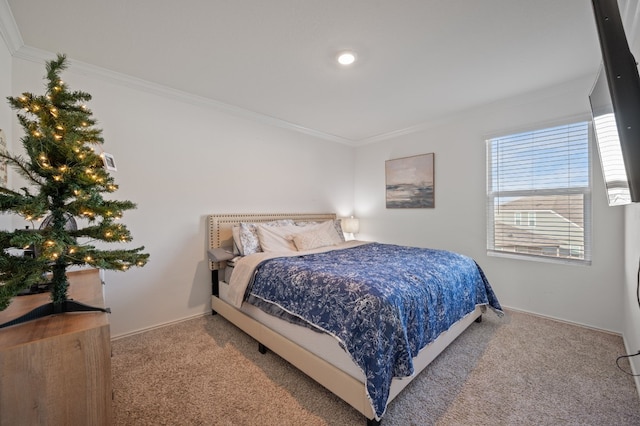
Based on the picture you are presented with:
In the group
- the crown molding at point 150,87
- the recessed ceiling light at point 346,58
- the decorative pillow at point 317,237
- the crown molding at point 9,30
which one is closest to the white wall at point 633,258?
the recessed ceiling light at point 346,58

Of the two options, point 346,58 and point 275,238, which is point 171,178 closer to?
point 275,238

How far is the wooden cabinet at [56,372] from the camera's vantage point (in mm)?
801

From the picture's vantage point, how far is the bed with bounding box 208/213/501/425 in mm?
1449

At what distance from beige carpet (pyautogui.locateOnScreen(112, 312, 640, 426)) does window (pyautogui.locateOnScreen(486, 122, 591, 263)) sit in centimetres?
93

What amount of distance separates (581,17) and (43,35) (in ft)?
12.8

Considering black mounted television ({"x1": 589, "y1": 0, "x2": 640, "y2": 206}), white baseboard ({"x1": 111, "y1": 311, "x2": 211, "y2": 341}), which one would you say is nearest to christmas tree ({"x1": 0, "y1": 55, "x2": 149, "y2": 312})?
white baseboard ({"x1": 111, "y1": 311, "x2": 211, "y2": 341})

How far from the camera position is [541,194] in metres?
2.87

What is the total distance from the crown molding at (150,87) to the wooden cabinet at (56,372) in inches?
89.8

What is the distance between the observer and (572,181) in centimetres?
268

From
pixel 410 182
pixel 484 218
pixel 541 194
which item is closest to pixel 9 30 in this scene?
pixel 410 182

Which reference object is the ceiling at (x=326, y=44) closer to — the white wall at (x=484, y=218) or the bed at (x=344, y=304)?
the white wall at (x=484, y=218)

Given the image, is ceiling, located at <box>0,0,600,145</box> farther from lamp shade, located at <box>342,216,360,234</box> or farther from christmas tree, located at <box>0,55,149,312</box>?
lamp shade, located at <box>342,216,360,234</box>

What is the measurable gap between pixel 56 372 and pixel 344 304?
4.20 ft

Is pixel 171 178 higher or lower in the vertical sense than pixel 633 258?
higher
